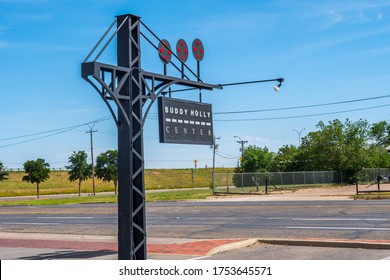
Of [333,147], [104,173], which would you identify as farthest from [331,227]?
[104,173]

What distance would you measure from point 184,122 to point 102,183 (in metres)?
109

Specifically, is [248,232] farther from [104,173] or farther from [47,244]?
[104,173]

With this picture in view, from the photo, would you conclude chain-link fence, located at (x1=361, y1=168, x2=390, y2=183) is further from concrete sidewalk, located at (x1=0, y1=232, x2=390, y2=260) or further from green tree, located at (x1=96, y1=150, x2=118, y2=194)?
concrete sidewalk, located at (x1=0, y1=232, x2=390, y2=260)

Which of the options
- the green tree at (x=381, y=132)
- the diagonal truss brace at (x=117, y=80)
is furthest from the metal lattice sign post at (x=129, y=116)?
the green tree at (x=381, y=132)

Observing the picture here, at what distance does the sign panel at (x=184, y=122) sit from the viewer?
38.4ft

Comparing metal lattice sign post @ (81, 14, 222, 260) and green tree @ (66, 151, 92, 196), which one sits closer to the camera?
metal lattice sign post @ (81, 14, 222, 260)

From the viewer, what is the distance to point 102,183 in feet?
389

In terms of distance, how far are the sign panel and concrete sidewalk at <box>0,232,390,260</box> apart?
8.65 ft

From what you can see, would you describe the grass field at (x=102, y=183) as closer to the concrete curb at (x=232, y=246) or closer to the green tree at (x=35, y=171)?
the green tree at (x=35, y=171)

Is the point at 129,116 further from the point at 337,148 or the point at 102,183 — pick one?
the point at 102,183

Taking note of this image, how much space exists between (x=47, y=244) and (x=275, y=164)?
2407 inches

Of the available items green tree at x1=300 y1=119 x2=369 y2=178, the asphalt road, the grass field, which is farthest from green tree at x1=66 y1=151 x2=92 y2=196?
the asphalt road

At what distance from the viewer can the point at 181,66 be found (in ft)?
43.5

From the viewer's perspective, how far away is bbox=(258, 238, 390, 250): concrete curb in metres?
13.4
